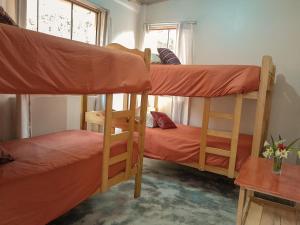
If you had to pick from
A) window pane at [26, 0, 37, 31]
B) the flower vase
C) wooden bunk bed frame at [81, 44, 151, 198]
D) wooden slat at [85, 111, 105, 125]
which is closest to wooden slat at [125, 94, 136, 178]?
wooden bunk bed frame at [81, 44, 151, 198]

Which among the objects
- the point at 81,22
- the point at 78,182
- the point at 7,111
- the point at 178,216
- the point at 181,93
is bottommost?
the point at 178,216

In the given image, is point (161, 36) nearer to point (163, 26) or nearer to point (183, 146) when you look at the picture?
point (163, 26)

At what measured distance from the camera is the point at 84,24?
3.59 metres

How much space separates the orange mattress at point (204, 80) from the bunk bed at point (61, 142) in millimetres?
741

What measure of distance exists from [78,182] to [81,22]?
8.21 ft

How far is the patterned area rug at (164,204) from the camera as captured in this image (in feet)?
7.22

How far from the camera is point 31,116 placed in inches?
108

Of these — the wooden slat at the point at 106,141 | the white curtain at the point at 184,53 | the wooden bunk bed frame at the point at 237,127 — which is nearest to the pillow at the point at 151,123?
the white curtain at the point at 184,53

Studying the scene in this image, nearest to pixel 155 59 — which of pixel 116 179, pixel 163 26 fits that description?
pixel 163 26

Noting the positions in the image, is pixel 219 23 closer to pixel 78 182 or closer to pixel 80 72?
pixel 80 72

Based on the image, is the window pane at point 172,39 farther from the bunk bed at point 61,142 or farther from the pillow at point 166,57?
the bunk bed at point 61,142

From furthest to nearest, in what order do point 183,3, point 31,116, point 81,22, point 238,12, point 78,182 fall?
point 183,3 → point 238,12 → point 81,22 → point 31,116 → point 78,182

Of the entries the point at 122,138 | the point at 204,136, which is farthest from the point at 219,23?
the point at 122,138

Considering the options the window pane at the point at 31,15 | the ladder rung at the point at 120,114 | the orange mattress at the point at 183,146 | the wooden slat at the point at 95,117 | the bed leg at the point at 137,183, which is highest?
the window pane at the point at 31,15
